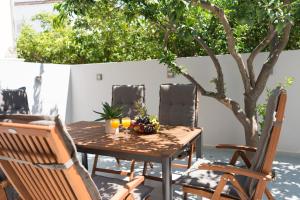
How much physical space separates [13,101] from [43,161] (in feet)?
10.4

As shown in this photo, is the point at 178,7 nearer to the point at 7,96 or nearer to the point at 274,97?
the point at 274,97

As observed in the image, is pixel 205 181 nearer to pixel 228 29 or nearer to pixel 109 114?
pixel 109 114

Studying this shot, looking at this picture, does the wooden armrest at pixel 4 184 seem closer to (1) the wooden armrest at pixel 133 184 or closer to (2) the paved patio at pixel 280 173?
(1) the wooden armrest at pixel 133 184

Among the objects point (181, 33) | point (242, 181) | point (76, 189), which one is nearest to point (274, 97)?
point (242, 181)

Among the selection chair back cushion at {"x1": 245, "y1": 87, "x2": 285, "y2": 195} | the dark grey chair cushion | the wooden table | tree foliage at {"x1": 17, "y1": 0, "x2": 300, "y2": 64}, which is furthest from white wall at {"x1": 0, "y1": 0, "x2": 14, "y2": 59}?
chair back cushion at {"x1": 245, "y1": 87, "x2": 285, "y2": 195}

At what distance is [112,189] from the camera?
256 centimetres

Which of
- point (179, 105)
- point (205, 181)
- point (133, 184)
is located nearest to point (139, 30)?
point (179, 105)

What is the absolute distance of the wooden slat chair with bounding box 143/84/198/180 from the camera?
163 inches

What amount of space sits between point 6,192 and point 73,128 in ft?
4.40

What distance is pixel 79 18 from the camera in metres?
6.35

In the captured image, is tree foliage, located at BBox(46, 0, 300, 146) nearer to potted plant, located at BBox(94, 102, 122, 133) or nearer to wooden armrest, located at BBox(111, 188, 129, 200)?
potted plant, located at BBox(94, 102, 122, 133)

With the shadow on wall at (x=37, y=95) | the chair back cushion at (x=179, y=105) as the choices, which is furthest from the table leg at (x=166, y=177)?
the shadow on wall at (x=37, y=95)

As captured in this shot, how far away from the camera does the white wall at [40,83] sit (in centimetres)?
577

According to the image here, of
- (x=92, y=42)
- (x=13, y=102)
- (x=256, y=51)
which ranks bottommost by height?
(x=13, y=102)
